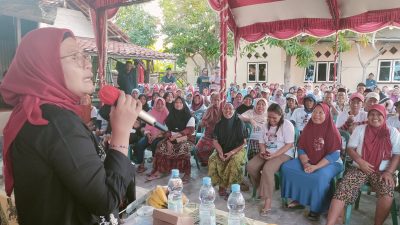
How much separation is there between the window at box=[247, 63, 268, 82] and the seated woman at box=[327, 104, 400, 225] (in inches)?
543

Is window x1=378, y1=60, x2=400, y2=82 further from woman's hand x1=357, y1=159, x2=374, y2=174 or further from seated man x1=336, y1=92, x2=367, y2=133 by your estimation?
woman's hand x1=357, y1=159, x2=374, y2=174

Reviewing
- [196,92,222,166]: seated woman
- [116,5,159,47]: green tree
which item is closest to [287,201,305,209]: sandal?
[196,92,222,166]: seated woman

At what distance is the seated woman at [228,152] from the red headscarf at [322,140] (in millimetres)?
903

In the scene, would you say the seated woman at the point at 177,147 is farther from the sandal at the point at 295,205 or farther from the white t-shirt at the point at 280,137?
the sandal at the point at 295,205

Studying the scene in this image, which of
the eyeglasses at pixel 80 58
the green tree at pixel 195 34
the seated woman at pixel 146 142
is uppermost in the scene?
the green tree at pixel 195 34

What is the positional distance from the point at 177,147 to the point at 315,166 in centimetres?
217

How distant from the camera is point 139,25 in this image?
850 inches

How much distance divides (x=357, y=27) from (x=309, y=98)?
318 centimetres

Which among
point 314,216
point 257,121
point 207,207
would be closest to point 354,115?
point 257,121

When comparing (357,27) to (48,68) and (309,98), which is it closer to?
(309,98)

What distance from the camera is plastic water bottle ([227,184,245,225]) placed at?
1.67m

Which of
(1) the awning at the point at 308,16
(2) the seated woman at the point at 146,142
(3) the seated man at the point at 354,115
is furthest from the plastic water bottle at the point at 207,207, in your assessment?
(1) the awning at the point at 308,16

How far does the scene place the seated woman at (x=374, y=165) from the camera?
304 centimetres

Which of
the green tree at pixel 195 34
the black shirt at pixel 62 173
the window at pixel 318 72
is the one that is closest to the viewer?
the black shirt at pixel 62 173
